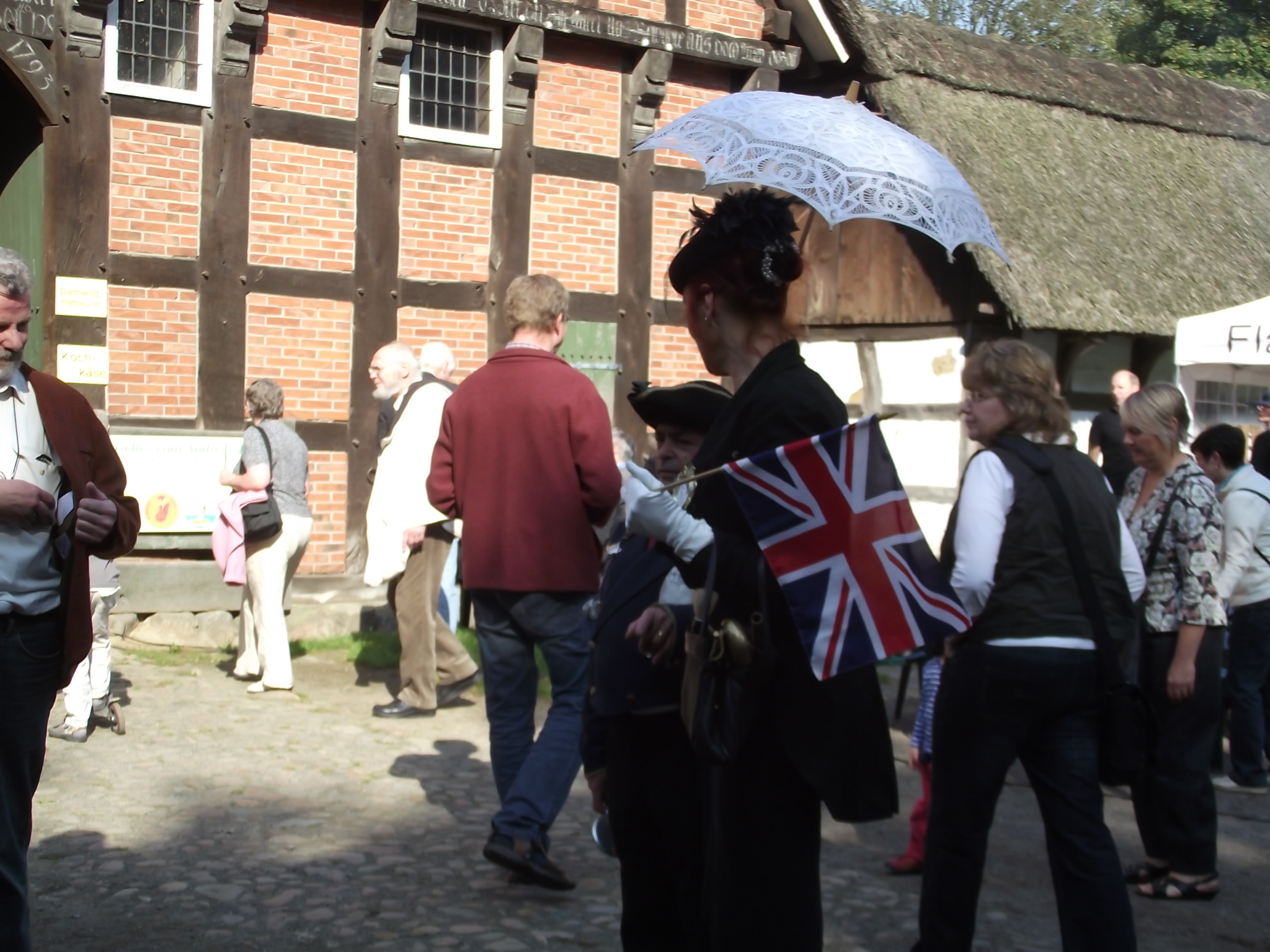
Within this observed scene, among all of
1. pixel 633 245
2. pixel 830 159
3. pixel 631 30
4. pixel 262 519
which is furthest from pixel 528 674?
pixel 631 30

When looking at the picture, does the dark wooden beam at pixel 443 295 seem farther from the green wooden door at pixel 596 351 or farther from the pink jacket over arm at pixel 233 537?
the pink jacket over arm at pixel 233 537

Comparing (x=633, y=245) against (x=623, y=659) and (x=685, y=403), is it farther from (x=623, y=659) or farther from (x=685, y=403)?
(x=623, y=659)

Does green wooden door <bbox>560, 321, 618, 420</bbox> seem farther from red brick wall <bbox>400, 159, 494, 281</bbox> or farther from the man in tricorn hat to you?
the man in tricorn hat

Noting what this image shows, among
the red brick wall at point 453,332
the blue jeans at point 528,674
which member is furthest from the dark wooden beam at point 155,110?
the blue jeans at point 528,674

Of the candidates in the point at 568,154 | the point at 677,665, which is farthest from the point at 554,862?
the point at 568,154

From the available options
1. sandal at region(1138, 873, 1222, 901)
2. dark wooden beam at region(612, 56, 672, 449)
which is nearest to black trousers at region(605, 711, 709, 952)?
sandal at region(1138, 873, 1222, 901)

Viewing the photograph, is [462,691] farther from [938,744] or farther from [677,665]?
[677,665]

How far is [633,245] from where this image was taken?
12.9 meters

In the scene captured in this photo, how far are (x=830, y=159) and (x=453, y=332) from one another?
863 centimetres

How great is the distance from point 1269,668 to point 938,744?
420 centimetres

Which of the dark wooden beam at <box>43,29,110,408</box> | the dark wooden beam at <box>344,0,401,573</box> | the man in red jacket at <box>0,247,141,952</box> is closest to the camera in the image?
the man in red jacket at <box>0,247,141,952</box>

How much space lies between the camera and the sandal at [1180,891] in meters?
5.21

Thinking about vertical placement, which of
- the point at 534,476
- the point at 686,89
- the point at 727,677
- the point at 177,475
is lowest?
the point at 177,475

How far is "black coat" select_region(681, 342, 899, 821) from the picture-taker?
2736mm
